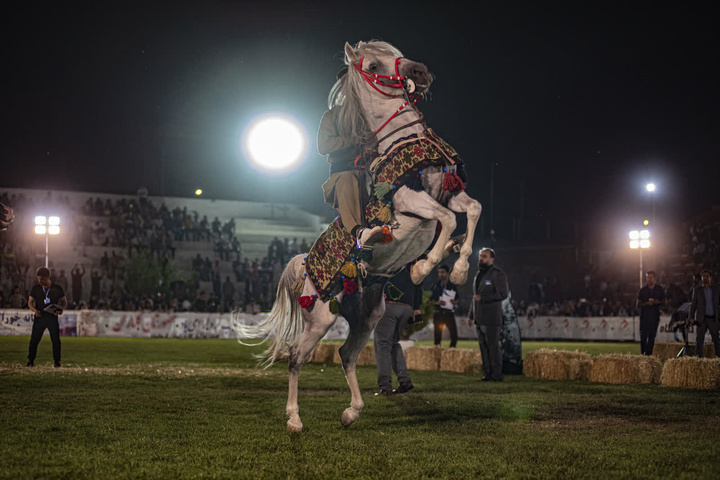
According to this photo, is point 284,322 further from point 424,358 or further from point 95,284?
point 95,284

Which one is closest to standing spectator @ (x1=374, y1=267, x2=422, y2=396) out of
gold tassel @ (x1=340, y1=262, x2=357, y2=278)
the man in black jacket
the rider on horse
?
the man in black jacket

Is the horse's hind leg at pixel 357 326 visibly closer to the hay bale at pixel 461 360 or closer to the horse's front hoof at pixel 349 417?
the horse's front hoof at pixel 349 417

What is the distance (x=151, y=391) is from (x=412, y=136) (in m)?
6.67

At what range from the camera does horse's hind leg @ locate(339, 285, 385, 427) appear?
7.68 metres

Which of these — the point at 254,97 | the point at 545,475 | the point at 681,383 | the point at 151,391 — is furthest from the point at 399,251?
the point at 254,97

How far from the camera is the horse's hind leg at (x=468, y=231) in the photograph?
6.18 m

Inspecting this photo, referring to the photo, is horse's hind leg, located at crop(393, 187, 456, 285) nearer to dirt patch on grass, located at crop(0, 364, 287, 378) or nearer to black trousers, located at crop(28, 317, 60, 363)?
dirt patch on grass, located at crop(0, 364, 287, 378)

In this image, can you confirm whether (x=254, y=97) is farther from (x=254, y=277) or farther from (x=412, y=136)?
(x=412, y=136)

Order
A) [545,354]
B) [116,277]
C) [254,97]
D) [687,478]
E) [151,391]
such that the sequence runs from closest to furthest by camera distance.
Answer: [687,478], [151,391], [545,354], [116,277], [254,97]

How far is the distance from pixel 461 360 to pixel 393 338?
542 cm

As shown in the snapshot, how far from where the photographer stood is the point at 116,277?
40.3 m

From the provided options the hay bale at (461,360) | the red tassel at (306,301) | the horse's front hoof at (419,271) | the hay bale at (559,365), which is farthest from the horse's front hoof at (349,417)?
the hay bale at (461,360)

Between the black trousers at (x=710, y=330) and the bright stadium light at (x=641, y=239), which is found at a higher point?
the bright stadium light at (x=641, y=239)

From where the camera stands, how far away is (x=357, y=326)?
793cm
